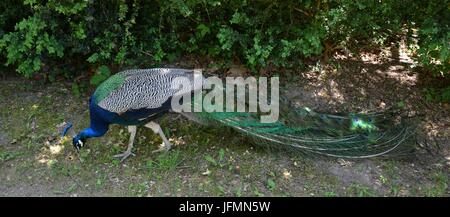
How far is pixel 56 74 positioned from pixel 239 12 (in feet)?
6.32

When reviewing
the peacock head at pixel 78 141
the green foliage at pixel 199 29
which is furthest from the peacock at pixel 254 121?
the green foliage at pixel 199 29

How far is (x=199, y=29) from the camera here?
15.8ft

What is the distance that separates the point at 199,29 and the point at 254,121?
130 cm

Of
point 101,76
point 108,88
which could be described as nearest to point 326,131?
point 108,88

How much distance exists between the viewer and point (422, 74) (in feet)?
16.7

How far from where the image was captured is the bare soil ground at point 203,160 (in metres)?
3.74

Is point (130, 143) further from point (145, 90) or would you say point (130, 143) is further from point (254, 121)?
point (254, 121)

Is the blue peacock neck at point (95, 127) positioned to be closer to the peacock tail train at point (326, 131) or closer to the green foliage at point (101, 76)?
the peacock tail train at point (326, 131)

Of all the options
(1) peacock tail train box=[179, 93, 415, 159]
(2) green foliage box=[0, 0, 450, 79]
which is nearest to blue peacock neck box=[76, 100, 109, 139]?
(1) peacock tail train box=[179, 93, 415, 159]

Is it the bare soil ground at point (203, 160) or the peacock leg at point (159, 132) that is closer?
the bare soil ground at point (203, 160)

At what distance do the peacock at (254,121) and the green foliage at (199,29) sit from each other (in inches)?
29.1

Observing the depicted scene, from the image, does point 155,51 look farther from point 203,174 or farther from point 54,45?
point 203,174

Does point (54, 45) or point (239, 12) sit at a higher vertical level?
point (239, 12)
